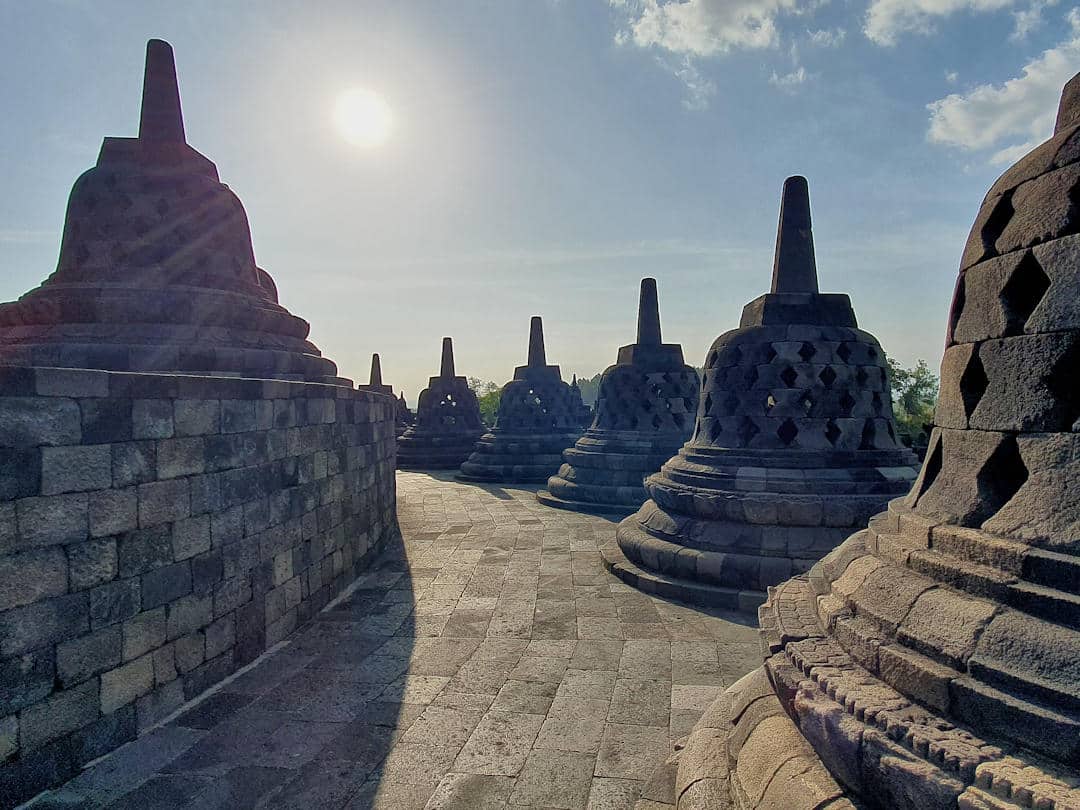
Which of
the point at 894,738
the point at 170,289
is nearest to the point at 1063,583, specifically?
the point at 894,738

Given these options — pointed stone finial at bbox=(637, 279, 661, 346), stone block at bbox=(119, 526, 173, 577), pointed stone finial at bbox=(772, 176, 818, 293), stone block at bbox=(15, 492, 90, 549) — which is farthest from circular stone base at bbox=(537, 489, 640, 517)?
stone block at bbox=(15, 492, 90, 549)

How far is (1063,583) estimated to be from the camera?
181 cm

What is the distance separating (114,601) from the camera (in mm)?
3543

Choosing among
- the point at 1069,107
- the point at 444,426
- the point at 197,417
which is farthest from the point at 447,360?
the point at 1069,107

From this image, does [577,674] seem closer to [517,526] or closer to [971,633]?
[971,633]

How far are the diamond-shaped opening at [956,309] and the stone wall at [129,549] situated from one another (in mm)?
4272

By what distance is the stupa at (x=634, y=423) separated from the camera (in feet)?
36.7

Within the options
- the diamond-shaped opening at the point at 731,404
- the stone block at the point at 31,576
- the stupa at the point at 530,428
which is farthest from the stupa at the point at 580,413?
the stone block at the point at 31,576

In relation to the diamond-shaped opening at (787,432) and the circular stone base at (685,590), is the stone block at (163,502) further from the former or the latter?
the diamond-shaped opening at (787,432)

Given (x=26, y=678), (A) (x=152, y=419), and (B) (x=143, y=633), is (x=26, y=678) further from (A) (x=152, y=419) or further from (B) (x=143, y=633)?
(A) (x=152, y=419)

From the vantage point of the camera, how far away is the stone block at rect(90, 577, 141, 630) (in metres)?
3.43

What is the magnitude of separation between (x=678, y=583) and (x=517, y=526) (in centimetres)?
397

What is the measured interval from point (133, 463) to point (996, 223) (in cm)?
447

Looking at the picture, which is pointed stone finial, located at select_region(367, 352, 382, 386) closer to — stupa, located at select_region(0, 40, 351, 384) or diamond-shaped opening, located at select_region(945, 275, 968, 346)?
stupa, located at select_region(0, 40, 351, 384)
